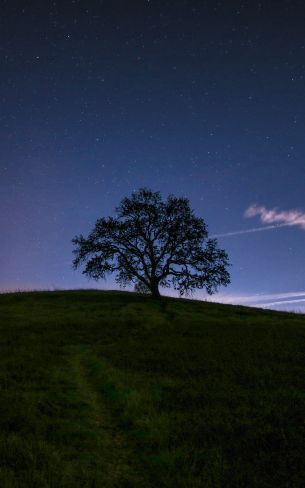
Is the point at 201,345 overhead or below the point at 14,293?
below

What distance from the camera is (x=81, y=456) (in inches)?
334

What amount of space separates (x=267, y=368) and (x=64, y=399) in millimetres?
8390

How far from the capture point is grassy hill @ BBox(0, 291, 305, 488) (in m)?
7.80

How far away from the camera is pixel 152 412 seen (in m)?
11.1

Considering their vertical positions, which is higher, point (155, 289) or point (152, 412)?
point (155, 289)

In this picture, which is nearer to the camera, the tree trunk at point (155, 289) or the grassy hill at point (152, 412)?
the grassy hill at point (152, 412)

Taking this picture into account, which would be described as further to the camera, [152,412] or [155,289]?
[155,289]

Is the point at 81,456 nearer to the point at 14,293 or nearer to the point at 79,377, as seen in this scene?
the point at 79,377

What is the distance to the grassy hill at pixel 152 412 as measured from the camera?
780 cm

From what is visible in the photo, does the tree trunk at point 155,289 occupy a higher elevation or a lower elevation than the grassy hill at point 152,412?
higher

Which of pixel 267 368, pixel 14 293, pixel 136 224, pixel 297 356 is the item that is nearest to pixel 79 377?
pixel 267 368

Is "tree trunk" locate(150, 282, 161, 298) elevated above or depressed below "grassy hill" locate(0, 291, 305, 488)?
above

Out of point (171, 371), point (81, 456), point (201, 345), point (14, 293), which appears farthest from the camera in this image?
point (14, 293)

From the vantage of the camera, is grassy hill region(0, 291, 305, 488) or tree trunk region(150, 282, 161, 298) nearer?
grassy hill region(0, 291, 305, 488)
